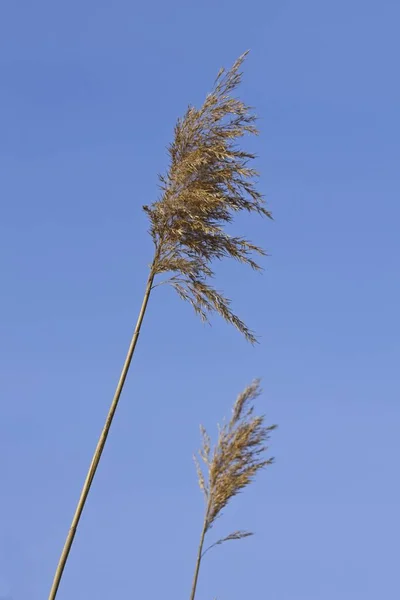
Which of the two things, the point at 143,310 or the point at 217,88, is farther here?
the point at 217,88

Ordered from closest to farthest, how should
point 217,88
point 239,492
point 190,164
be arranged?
point 190,164 < point 217,88 < point 239,492

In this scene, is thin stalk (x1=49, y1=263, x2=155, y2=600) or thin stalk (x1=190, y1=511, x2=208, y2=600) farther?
Result: thin stalk (x1=190, y1=511, x2=208, y2=600)

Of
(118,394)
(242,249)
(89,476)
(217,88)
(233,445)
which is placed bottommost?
(89,476)

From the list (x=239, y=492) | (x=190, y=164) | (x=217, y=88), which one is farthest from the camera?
(x=239, y=492)

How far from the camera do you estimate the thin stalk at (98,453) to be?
5.53m

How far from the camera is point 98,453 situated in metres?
5.94

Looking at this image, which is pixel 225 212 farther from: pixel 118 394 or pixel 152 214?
pixel 118 394

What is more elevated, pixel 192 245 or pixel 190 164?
pixel 190 164

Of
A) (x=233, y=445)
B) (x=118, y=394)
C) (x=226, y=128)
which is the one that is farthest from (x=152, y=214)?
(x=233, y=445)

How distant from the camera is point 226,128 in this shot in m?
7.09

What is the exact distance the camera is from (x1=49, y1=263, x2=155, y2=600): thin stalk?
5.53 m

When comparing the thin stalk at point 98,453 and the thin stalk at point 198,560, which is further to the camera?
the thin stalk at point 198,560

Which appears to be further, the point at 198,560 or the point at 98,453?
the point at 198,560

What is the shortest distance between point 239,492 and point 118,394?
2640 mm
